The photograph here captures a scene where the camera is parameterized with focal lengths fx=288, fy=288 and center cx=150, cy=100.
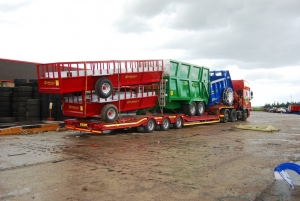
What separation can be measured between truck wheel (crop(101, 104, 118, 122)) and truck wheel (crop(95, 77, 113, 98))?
555 millimetres

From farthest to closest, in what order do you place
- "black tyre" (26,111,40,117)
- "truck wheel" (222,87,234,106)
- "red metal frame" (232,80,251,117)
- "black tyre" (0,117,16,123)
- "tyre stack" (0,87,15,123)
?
1. "red metal frame" (232,80,251,117)
2. "truck wheel" (222,87,234,106)
3. "tyre stack" (0,87,15,123)
4. "black tyre" (26,111,40,117)
5. "black tyre" (0,117,16,123)

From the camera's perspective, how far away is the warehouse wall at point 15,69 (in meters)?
25.8

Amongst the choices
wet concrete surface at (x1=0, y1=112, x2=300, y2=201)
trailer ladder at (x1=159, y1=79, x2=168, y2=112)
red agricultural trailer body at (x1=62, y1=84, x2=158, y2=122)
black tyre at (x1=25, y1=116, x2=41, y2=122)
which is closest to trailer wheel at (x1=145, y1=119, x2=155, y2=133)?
red agricultural trailer body at (x1=62, y1=84, x2=158, y2=122)

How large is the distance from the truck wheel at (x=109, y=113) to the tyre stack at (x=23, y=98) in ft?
21.9

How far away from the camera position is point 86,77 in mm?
11375

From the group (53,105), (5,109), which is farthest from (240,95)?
(5,109)

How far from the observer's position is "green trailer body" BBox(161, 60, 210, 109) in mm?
15086

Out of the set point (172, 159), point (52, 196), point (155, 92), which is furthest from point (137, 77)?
point (52, 196)

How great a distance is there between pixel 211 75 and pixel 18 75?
18.2 metres

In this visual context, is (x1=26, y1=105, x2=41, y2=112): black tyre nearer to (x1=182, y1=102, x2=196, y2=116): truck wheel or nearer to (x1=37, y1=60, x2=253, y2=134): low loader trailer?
(x1=37, y1=60, x2=253, y2=134): low loader trailer

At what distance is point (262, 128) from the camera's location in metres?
15.3

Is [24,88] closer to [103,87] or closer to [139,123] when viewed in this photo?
[103,87]

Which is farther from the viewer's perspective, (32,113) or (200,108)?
(200,108)

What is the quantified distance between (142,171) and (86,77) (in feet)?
19.8
